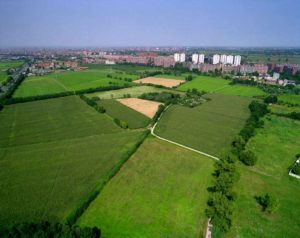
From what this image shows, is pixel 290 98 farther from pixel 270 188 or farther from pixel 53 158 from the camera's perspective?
pixel 53 158

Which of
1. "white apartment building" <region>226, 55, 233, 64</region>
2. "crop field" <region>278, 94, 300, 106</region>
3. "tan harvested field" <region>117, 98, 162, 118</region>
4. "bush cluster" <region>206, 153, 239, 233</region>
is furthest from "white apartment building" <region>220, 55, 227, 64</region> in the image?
"bush cluster" <region>206, 153, 239, 233</region>

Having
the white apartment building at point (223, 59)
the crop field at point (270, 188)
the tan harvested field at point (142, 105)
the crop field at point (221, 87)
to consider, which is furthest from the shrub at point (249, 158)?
the white apartment building at point (223, 59)

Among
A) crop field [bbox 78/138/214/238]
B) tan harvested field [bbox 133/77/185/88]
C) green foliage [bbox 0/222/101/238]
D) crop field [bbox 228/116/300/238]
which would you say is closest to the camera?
green foliage [bbox 0/222/101/238]

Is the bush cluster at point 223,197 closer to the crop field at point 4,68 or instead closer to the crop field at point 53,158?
the crop field at point 53,158

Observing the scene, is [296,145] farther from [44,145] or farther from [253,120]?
[44,145]

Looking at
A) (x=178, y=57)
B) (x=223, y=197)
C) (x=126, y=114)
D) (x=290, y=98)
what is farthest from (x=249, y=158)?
(x=178, y=57)

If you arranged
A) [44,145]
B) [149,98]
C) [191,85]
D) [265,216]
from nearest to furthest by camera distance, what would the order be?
[265,216]
[44,145]
[149,98]
[191,85]

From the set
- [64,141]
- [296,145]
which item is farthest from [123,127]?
[296,145]

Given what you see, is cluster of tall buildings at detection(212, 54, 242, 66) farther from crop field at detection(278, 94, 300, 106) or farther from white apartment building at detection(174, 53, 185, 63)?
crop field at detection(278, 94, 300, 106)
